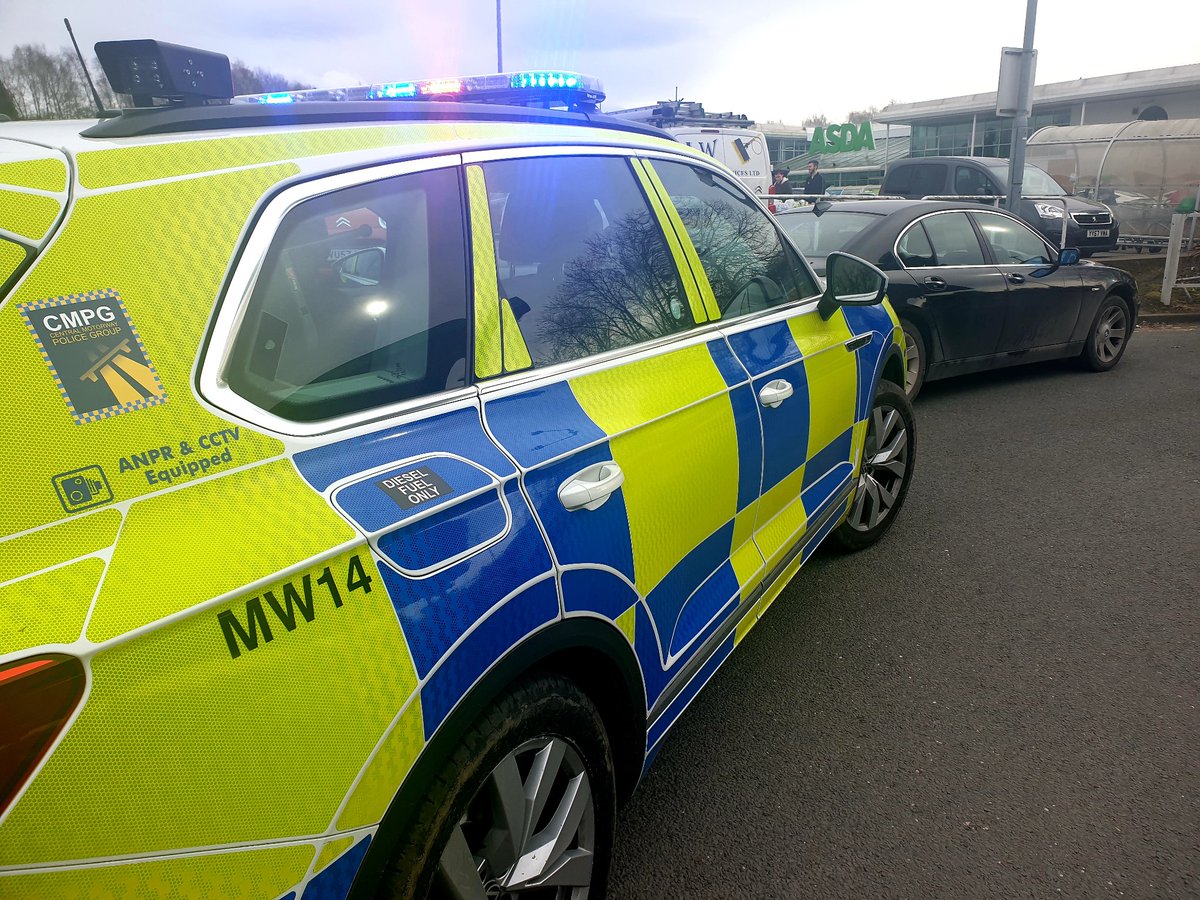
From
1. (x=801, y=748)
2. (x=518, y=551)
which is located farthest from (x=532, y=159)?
(x=801, y=748)

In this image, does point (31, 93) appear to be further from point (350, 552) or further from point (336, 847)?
point (336, 847)

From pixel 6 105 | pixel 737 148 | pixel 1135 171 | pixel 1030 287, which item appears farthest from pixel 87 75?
pixel 1135 171

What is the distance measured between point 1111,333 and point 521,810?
8.14 m

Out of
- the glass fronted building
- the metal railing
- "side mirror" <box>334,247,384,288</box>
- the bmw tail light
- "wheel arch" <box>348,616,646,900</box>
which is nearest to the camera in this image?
the bmw tail light

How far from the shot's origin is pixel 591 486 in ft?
5.63

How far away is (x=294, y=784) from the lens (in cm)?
113

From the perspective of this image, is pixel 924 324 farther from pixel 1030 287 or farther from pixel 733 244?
pixel 733 244

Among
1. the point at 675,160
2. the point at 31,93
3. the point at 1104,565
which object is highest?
the point at 31,93

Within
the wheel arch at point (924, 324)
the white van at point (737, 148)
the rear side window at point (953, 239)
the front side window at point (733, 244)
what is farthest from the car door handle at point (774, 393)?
the white van at point (737, 148)

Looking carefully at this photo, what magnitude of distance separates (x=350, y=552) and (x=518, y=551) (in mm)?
349

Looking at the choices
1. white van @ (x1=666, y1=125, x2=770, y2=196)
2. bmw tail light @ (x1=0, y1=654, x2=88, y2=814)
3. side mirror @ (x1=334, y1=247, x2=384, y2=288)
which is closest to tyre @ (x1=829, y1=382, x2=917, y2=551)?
side mirror @ (x1=334, y1=247, x2=384, y2=288)

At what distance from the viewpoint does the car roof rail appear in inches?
55.6

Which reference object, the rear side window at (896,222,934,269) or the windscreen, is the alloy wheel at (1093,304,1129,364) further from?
the windscreen

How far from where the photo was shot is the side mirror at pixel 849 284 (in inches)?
127
